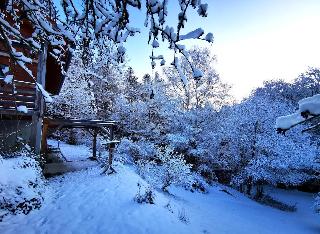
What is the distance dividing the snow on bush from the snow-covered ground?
302 millimetres

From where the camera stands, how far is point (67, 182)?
12391 millimetres

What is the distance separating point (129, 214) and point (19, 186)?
3.56 metres

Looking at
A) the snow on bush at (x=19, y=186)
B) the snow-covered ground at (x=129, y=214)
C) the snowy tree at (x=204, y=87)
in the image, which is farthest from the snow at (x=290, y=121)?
the snowy tree at (x=204, y=87)

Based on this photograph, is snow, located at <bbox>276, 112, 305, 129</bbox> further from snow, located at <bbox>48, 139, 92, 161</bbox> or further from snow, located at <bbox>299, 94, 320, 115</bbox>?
snow, located at <bbox>48, 139, 92, 161</bbox>

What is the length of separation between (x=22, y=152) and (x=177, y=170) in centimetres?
803

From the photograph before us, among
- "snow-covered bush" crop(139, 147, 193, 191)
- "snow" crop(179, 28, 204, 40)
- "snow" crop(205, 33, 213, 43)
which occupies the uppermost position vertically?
"snow" crop(179, 28, 204, 40)

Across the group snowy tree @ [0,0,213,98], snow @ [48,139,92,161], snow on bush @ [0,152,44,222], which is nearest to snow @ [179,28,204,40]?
snowy tree @ [0,0,213,98]

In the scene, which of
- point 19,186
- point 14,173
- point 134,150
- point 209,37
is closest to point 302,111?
point 209,37

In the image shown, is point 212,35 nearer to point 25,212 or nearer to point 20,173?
point 25,212

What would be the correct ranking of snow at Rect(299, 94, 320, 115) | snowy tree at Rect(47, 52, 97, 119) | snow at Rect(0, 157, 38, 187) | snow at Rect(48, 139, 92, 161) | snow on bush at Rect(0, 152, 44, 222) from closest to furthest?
snow at Rect(299, 94, 320, 115) < snow on bush at Rect(0, 152, 44, 222) < snow at Rect(0, 157, 38, 187) < snow at Rect(48, 139, 92, 161) < snowy tree at Rect(47, 52, 97, 119)

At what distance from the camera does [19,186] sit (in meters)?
9.04

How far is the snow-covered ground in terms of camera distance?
785 centimetres

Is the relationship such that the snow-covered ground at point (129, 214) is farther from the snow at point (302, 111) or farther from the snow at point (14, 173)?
the snow at point (302, 111)

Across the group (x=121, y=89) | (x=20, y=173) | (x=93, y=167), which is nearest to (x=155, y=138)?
A: (x=121, y=89)
